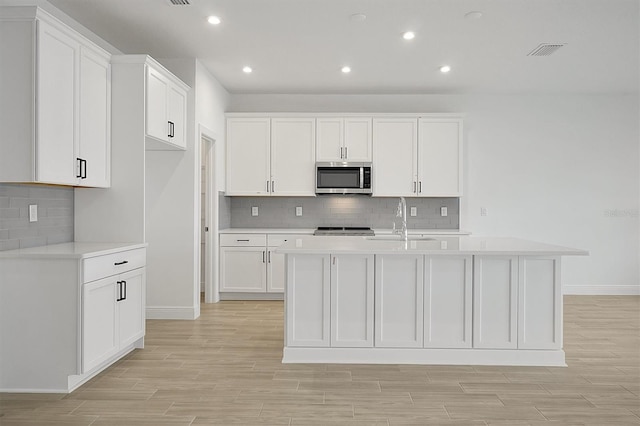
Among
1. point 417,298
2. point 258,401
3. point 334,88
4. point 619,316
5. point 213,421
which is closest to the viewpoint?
point 213,421

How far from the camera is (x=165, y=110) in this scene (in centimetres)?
442

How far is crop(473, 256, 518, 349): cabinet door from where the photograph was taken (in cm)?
362

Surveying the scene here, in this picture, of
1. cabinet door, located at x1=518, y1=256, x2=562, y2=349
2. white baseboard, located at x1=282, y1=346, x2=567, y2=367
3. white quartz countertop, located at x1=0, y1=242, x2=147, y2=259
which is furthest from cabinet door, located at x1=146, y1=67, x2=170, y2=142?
cabinet door, located at x1=518, y1=256, x2=562, y2=349

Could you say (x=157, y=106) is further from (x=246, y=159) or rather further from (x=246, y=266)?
(x=246, y=266)

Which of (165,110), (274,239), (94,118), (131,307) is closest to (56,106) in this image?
(94,118)

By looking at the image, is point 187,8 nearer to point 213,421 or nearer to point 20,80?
point 20,80

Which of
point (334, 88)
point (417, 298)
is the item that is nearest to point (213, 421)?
point (417, 298)

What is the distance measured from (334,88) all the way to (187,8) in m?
2.79

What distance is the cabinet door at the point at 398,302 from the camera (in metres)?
3.65

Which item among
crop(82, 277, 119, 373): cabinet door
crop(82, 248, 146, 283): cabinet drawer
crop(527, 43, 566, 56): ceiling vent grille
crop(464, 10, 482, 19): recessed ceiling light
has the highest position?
crop(527, 43, 566, 56): ceiling vent grille

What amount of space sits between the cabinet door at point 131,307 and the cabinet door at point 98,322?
9 cm

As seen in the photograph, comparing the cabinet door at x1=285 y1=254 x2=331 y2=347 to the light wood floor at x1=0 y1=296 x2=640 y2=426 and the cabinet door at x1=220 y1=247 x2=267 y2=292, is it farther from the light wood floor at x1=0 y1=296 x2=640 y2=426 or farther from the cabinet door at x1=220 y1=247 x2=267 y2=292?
the cabinet door at x1=220 y1=247 x2=267 y2=292

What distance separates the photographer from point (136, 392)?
10.1ft

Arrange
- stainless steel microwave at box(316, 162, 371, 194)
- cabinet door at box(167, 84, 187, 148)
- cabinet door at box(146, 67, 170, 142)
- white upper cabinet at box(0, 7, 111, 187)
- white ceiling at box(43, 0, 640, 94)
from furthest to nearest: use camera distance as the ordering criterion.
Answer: stainless steel microwave at box(316, 162, 371, 194)
cabinet door at box(167, 84, 187, 148)
cabinet door at box(146, 67, 170, 142)
white ceiling at box(43, 0, 640, 94)
white upper cabinet at box(0, 7, 111, 187)
